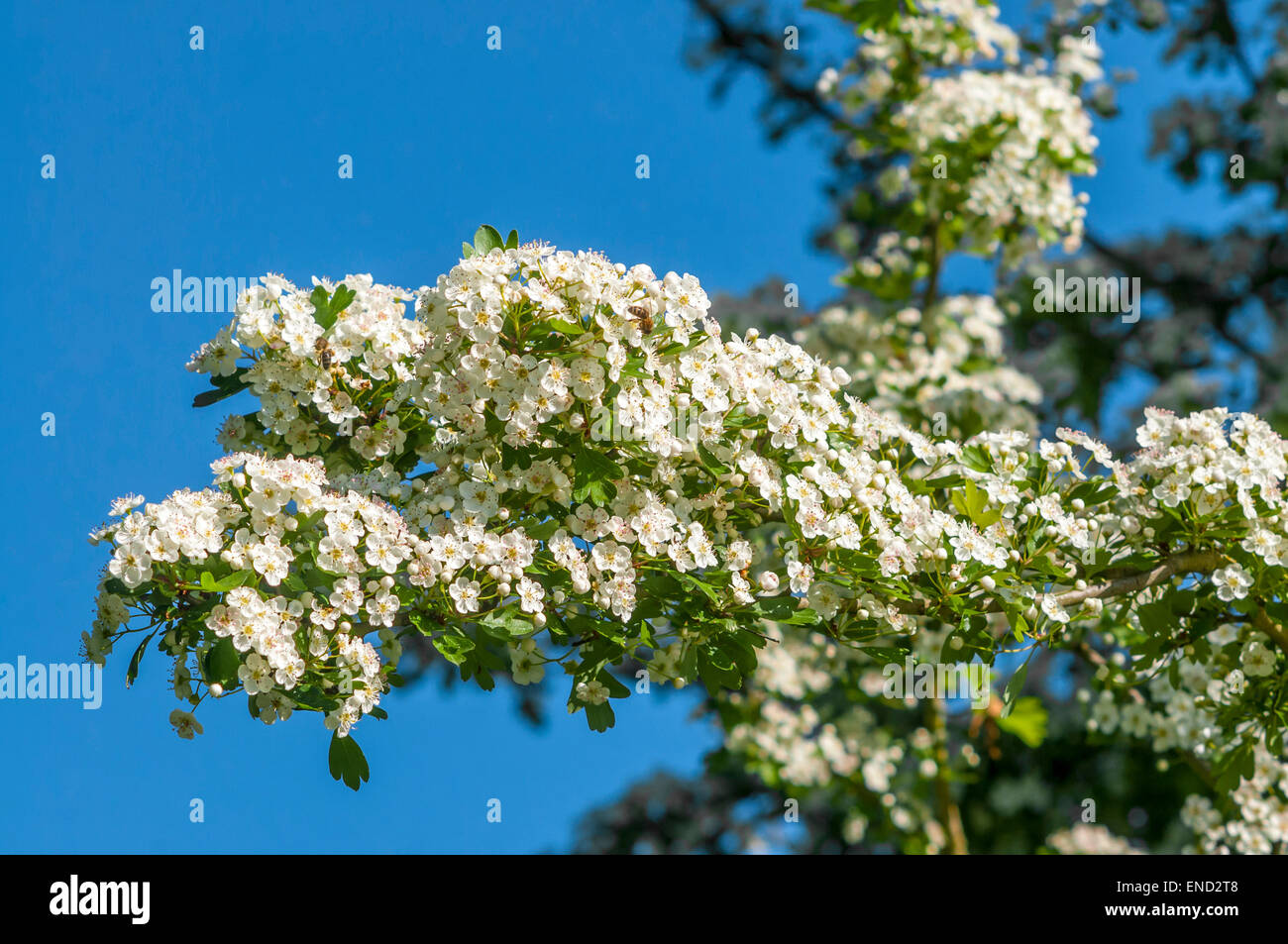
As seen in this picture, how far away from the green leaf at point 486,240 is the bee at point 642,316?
0.42m

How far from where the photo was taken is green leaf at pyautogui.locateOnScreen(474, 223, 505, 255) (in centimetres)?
312

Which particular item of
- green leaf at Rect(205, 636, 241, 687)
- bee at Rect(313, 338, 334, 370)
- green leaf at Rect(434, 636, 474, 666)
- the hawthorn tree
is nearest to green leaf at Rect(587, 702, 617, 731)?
the hawthorn tree

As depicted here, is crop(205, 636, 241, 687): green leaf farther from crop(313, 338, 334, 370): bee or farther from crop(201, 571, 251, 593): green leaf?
crop(313, 338, 334, 370): bee

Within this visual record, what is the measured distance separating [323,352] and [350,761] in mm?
1047

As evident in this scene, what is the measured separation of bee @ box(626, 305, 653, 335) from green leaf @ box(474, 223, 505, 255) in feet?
1.39

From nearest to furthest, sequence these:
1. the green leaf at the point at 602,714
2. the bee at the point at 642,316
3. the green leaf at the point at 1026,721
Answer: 1. the bee at the point at 642,316
2. the green leaf at the point at 602,714
3. the green leaf at the point at 1026,721

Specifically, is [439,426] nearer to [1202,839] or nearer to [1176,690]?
[1176,690]

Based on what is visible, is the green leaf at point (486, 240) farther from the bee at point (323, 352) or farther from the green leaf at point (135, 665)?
the green leaf at point (135, 665)

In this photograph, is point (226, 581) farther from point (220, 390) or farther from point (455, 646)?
point (220, 390)

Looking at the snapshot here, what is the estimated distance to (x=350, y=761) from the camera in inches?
117

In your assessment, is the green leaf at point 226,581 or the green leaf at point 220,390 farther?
the green leaf at point 220,390

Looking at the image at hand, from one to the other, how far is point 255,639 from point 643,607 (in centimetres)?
90

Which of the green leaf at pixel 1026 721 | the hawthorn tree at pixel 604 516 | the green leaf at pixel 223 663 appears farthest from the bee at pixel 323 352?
the green leaf at pixel 1026 721

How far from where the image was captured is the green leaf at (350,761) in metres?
2.96
